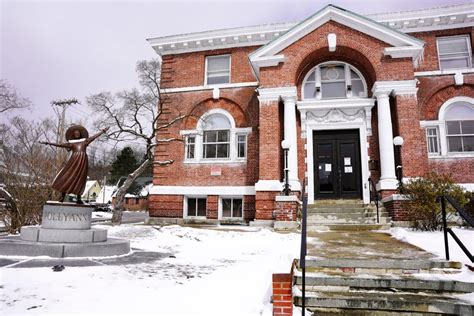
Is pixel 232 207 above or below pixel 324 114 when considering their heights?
below

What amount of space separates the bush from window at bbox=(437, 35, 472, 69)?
7.43 meters

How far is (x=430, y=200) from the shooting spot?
30.4ft

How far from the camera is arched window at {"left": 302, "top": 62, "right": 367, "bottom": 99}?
14.2 metres

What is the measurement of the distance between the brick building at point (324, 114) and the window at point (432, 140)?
0.06 meters

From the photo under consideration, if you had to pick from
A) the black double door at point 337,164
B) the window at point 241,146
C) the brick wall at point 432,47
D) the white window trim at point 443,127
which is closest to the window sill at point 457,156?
the white window trim at point 443,127

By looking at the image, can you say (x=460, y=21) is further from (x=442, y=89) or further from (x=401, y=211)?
(x=401, y=211)

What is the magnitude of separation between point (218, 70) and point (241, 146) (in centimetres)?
430

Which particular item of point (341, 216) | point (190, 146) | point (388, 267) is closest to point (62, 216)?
point (388, 267)

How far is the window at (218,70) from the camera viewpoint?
1661 cm

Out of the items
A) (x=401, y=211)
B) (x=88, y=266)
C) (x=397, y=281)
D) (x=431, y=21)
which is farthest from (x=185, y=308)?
(x=431, y=21)

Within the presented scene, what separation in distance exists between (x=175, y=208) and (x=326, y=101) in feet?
27.1

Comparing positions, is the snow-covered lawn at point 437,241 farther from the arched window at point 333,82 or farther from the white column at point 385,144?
the arched window at point 333,82

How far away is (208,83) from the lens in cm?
1667

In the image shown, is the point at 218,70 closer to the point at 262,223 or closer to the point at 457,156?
the point at 262,223
